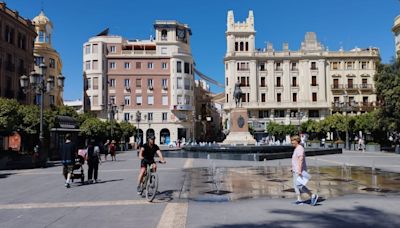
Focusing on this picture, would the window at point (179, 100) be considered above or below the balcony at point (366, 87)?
below

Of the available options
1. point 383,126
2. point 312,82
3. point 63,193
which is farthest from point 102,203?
point 312,82

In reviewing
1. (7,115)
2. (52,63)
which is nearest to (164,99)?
(52,63)

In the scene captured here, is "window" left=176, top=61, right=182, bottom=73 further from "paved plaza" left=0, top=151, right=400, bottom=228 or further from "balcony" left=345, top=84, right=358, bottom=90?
"paved plaza" left=0, top=151, right=400, bottom=228

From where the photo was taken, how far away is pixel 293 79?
82.4 meters

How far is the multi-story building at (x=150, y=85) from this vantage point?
76.7 metres

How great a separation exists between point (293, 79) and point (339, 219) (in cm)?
7646

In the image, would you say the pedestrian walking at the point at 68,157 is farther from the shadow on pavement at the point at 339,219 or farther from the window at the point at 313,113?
the window at the point at 313,113

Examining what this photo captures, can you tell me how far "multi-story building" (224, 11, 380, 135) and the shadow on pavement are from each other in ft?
237

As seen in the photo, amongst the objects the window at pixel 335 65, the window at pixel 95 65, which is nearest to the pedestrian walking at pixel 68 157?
the window at pixel 95 65

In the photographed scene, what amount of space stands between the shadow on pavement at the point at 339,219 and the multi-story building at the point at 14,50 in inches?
1621

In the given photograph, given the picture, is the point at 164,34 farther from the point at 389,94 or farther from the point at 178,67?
the point at 389,94

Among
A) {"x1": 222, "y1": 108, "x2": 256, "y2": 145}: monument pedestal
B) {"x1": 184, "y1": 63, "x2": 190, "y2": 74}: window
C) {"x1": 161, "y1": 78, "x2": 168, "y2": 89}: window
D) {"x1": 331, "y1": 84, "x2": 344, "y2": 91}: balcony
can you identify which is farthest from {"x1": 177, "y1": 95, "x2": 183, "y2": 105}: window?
{"x1": 222, "y1": 108, "x2": 256, "y2": 145}: monument pedestal

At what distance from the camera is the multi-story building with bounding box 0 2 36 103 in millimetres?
43469

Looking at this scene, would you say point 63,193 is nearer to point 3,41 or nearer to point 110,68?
point 3,41
